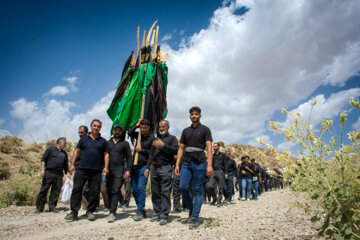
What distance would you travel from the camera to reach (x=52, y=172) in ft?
22.1

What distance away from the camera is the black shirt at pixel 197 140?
170 inches

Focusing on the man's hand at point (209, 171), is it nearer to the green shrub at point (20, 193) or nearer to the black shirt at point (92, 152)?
the black shirt at point (92, 152)

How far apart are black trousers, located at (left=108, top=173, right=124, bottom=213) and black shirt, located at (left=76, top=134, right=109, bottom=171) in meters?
0.37

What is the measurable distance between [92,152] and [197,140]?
2.42 metres

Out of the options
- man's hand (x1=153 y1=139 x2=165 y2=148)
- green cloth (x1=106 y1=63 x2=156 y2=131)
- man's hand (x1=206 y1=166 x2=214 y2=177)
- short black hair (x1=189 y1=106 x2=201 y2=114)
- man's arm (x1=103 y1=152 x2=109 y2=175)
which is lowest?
Result: man's hand (x1=206 y1=166 x2=214 y2=177)

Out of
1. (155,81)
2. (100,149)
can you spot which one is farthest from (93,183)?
(155,81)

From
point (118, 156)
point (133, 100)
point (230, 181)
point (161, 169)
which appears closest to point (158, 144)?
point (161, 169)

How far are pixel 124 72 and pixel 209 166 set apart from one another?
478cm

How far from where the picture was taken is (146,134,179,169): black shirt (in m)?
4.88

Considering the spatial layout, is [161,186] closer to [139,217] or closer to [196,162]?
[139,217]

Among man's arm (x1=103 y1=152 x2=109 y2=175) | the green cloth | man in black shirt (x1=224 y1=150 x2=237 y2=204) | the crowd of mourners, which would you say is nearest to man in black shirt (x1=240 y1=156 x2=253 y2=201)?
man in black shirt (x1=224 y1=150 x2=237 y2=204)

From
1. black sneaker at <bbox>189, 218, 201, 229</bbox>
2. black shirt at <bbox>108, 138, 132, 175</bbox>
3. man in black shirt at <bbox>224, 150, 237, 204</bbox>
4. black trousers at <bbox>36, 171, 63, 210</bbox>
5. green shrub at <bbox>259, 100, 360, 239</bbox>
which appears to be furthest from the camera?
man in black shirt at <bbox>224, 150, 237, 204</bbox>

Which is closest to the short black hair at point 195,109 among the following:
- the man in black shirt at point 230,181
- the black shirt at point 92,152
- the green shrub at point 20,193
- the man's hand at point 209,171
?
the man's hand at point 209,171

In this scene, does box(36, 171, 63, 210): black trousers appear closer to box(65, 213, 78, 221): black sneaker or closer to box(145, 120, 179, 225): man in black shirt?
box(65, 213, 78, 221): black sneaker
